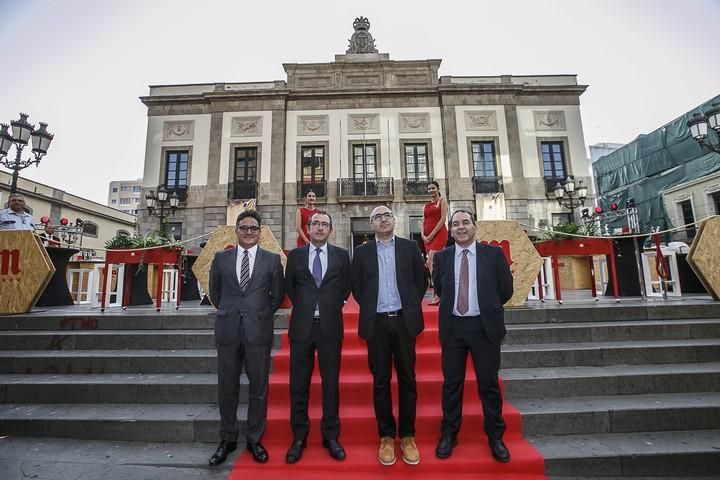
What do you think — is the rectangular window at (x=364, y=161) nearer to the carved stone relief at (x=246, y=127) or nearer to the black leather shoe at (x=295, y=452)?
the carved stone relief at (x=246, y=127)

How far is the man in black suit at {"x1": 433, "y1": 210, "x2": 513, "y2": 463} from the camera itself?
7.87ft

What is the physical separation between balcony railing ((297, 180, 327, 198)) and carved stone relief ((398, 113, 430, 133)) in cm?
512

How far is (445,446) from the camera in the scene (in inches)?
94.1

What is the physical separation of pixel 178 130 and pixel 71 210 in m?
13.1

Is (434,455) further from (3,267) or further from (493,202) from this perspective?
(493,202)

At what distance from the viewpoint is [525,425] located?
2660 millimetres

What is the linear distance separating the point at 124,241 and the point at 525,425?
6128mm

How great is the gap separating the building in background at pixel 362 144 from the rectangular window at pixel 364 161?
0.17 ft

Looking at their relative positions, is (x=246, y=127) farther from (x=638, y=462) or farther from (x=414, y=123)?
(x=638, y=462)

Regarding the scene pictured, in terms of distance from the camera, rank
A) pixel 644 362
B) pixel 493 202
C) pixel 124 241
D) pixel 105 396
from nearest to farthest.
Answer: pixel 105 396
pixel 644 362
pixel 124 241
pixel 493 202

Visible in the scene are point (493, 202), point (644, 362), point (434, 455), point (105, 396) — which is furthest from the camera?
point (493, 202)

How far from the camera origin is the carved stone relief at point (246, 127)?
1745 centimetres

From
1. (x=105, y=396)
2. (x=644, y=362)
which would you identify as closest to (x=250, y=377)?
(x=105, y=396)

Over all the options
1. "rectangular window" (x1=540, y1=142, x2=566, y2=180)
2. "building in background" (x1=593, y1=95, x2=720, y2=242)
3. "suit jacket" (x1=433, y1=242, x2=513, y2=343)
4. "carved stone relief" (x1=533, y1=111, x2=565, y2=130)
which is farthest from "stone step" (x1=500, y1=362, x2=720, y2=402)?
"building in background" (x1=593, y1=95, x2=720, y2=242)
